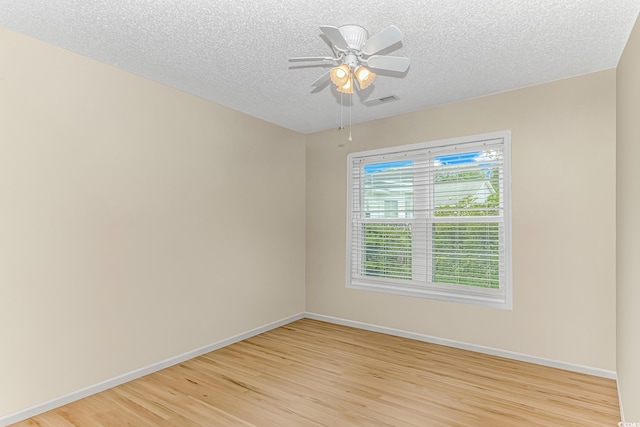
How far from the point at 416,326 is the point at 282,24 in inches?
130

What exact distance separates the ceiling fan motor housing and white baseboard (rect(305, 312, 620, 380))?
3076 mm

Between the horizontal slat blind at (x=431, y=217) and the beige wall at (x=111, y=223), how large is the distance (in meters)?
1.34

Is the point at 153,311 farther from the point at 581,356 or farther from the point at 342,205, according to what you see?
the point at 581,356

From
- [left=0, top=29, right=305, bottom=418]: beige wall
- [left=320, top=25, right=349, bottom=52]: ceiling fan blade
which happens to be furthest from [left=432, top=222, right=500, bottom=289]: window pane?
[left=320, top=25, right=349, bottom=52]: ceiling fan blade

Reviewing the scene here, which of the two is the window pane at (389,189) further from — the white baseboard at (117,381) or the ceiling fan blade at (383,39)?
the ceiling fan blade at (383,39)

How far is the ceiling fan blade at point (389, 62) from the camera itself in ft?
6.93

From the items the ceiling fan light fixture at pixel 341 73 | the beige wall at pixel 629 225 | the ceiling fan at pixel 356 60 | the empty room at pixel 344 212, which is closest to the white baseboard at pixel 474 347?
the empty room at pixel 344 212

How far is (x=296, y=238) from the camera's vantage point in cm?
479

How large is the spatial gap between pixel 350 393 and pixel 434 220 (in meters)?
2.07

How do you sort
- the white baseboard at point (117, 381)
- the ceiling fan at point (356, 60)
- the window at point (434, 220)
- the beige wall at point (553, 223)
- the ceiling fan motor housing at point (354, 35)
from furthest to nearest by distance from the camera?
the window at point (434, 220), the beige wall at point (553, 223), the white baseboard at point (117, 381), the ceiling fan motor housing at point (354, 35), the ceiling fan at point (356, 60)

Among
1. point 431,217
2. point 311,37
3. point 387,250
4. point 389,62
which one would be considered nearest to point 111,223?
point 311,37

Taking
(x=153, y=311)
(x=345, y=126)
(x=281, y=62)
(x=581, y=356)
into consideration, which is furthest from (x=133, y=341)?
(x=581, y=356)

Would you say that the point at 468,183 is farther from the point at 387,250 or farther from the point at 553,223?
the point at 387,250

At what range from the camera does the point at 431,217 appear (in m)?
3.96
